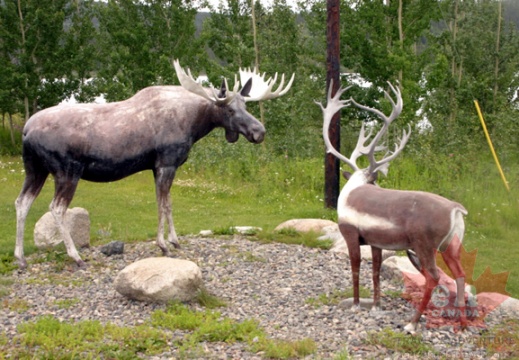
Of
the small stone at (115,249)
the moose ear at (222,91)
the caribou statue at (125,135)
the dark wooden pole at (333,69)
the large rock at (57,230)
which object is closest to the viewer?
the caribou statue at (125,135)

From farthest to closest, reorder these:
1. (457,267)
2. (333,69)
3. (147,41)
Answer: (147,41) → (333,69) → (457,267)

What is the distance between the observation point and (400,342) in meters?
5.09

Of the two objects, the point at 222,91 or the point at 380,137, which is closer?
the point at 380,137

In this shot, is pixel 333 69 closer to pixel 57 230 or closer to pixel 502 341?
pixel 57 230

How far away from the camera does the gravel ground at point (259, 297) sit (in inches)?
203

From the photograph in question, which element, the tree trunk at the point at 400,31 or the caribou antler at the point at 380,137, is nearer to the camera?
the caribou antler at the point at 380,137

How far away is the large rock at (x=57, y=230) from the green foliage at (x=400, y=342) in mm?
4292

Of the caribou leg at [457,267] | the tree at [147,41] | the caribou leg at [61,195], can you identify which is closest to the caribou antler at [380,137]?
the caribou leg at [457,267]

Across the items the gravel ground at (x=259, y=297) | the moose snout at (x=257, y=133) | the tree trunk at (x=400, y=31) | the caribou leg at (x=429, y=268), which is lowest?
the gravel ground at (x=259, y=297)

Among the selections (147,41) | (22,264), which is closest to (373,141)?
(22,264)

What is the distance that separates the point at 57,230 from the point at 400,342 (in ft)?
15.4

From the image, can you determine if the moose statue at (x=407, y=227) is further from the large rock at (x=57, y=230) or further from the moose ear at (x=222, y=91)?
the large rock at (x=57, y=230)

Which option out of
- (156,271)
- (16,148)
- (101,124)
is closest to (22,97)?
(16,148)

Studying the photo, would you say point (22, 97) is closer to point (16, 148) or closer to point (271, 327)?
point (16, 148)
